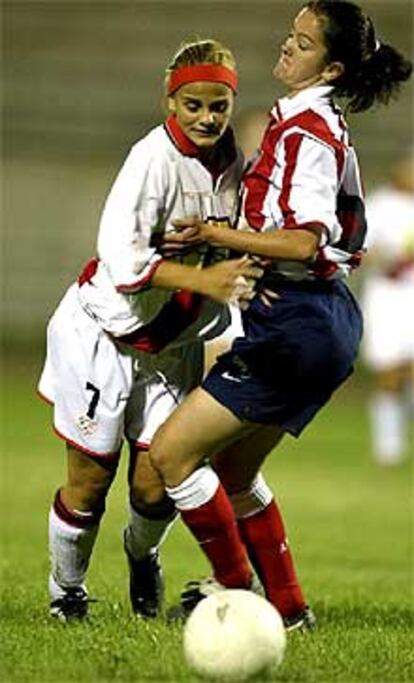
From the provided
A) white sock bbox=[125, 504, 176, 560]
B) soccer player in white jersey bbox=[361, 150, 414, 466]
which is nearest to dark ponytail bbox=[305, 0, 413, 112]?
white sock bbox=[125, 504, 176, 560]

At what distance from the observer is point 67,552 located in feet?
25.5

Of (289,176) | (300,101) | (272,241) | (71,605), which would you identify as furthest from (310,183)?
(71,605)

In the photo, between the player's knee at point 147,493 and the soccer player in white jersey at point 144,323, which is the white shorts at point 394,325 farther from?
the player's knee at point 147,493

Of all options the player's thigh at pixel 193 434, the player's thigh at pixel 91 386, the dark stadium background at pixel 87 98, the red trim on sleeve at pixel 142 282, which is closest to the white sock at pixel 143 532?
the player's thigh at pixel 91 386

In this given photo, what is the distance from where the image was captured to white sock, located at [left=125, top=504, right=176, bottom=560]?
779 centimetres

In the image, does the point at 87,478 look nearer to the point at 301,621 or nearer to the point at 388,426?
the point at 301,621

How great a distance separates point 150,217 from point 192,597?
159 cm

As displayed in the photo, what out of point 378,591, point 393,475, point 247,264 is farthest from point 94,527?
point 393,475

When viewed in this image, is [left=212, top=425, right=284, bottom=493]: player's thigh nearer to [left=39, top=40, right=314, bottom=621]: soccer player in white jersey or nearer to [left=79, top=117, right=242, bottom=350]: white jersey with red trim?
[left=39, top=40, right=314, bottom=621]: soccer player in white jersey

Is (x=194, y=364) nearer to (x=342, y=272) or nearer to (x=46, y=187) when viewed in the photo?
(x=342, y=272)

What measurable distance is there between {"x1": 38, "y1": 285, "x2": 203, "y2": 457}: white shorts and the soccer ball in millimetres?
1300

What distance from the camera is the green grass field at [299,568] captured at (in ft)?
21.4

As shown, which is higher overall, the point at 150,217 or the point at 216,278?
the point at 150,217

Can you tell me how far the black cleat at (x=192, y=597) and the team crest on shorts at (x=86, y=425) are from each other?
0.74 m
